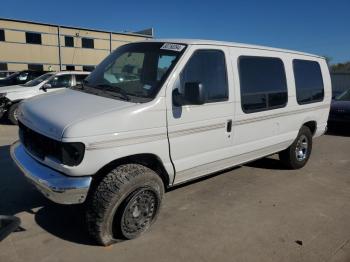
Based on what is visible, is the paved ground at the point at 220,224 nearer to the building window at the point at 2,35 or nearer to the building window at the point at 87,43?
the building window at the point at 2,35

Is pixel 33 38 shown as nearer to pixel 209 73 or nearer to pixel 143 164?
pixel 209 73

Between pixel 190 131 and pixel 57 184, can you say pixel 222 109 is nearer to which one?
pixel 190 131

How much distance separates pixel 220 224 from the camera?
4.55 meters

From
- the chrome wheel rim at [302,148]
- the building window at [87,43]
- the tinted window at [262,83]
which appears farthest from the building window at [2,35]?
the tinted window at [262,83]

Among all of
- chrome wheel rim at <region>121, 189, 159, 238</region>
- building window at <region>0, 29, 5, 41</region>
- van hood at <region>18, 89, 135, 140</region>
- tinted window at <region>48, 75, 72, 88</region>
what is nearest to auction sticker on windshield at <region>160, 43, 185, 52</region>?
van hood at <region>18, 89, 135, 140</region>

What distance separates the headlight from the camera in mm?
3545

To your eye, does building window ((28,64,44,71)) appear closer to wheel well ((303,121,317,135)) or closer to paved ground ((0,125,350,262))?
paved ground ((0,125,350,262))

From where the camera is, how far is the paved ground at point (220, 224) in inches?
152

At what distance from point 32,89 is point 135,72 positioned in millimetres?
8340

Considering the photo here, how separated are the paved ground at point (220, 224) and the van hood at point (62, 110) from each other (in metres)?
1.18

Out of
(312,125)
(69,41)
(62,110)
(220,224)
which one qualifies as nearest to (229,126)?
(220,224)

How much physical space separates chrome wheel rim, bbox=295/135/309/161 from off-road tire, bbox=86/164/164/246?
11.7 ft

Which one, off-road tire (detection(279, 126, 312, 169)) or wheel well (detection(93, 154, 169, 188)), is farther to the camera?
off-road tire (detection(279, 126, 312, 169))

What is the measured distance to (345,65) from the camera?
58.6m
